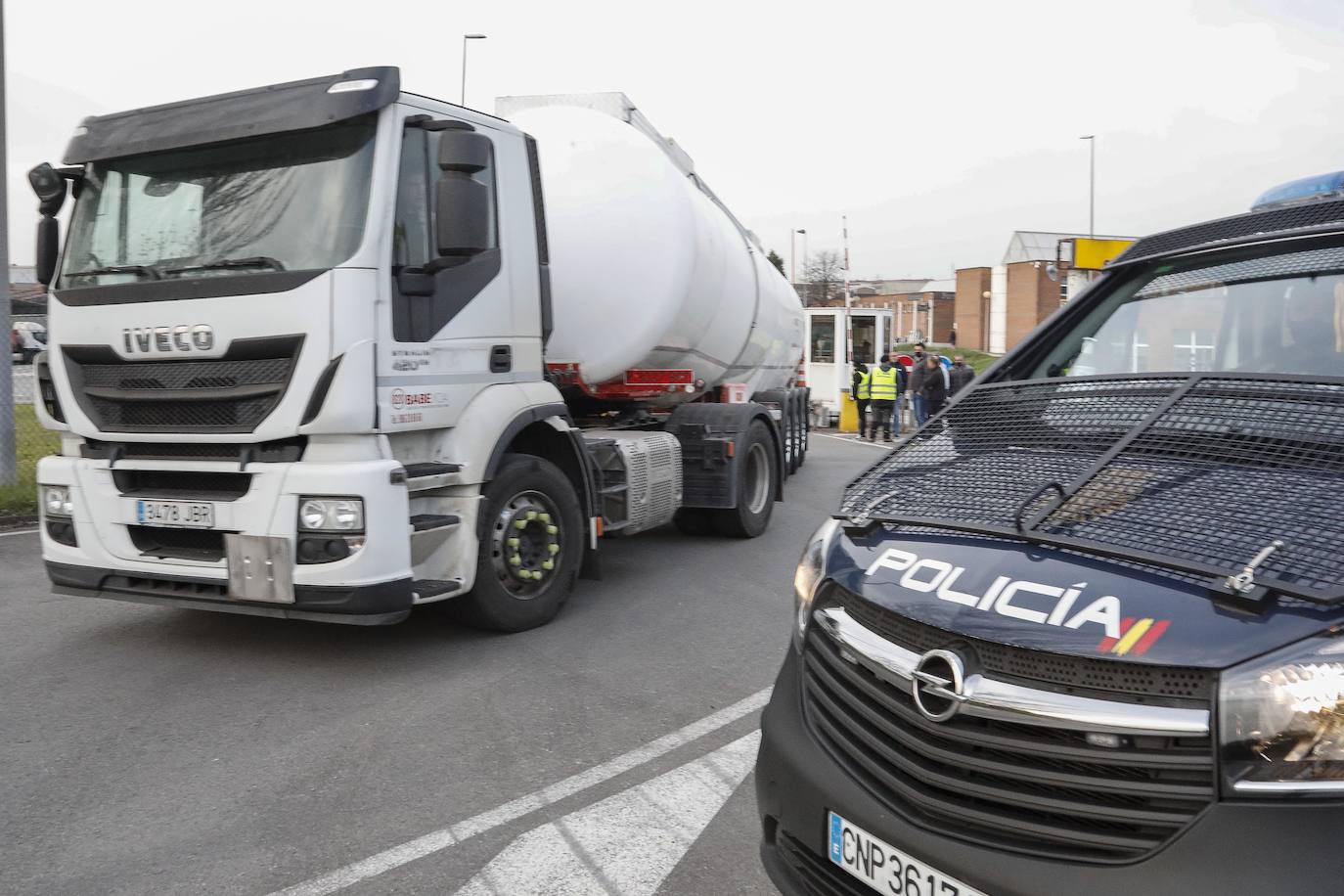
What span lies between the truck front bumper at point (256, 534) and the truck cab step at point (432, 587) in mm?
133

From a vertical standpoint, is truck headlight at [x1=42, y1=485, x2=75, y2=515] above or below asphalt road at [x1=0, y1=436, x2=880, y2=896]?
above

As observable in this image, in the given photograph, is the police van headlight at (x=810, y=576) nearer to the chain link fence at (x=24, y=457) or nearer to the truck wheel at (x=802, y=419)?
the chain link fence at (x=24, y=457)

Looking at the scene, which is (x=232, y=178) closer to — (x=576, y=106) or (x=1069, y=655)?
(x=576, y=106)

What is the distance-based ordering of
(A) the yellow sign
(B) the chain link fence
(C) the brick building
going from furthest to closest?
(C) the brick building → (A) the yellow sign → (B) the chain link fence

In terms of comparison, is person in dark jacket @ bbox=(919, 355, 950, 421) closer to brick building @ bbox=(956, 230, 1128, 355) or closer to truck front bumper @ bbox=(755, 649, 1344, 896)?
truck front bumper @ bbox=(755, 649, 1344, 896)

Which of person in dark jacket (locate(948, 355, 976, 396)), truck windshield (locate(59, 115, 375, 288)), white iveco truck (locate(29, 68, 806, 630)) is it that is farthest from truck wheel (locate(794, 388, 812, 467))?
truck windshield (locate(59, 115, 375, 288))

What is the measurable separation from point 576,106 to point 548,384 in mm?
2795

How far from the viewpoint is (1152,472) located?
2414 millimetres

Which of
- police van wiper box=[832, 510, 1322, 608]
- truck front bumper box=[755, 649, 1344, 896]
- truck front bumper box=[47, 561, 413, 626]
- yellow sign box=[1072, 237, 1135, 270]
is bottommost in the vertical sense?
truck front bumper box=[47, 561, 413, 626]

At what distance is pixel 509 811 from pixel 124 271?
3710 millimetres

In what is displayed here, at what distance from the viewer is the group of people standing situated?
2042 cm

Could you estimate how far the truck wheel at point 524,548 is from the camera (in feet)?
19.4

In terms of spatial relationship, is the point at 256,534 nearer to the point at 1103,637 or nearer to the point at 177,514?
the point at 177,514

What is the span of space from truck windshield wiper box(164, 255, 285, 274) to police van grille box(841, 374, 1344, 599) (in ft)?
11.2
